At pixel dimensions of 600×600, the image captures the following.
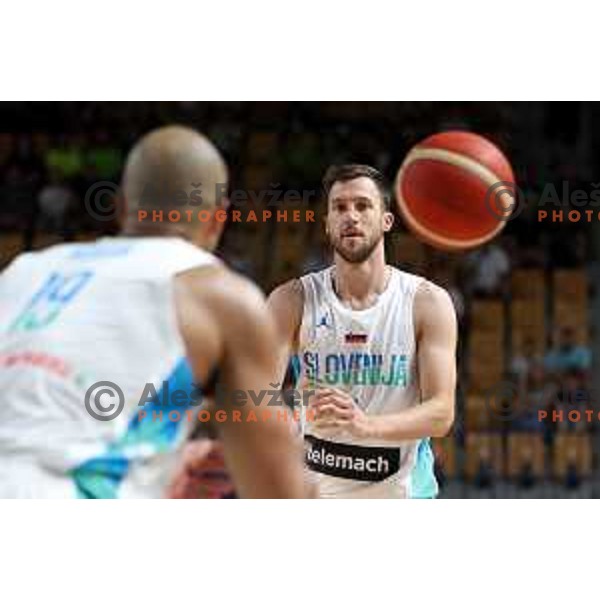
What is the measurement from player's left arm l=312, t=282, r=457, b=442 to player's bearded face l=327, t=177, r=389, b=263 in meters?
0.27

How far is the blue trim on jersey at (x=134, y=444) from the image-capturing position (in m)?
2.52

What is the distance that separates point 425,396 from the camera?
14.2 feet

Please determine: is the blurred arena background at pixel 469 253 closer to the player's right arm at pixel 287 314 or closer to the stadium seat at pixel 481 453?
the stadium seat at pixel 481 453

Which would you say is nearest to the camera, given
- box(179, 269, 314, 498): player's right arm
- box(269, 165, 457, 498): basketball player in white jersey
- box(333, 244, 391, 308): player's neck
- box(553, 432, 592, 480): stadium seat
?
box(179, 269, 314, 498): player's right arm

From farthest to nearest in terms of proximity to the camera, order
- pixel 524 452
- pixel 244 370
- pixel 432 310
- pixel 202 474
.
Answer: pixel 524 452 < pixel 432 310 < pixel 202 474 < pixel 244 370

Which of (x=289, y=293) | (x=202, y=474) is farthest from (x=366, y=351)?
(x=202, y=474)

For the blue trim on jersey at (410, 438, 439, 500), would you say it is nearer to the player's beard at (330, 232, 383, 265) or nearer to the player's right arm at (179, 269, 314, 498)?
the player's beard at (330, 232, 383, 265)

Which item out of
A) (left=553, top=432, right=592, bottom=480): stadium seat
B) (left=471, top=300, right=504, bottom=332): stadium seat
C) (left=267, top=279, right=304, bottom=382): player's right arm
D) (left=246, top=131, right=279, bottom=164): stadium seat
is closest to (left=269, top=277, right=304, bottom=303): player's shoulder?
(left=267, top=279, right=304, bottom=382): player's right arm

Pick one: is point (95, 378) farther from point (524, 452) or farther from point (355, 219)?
point (524, 452)

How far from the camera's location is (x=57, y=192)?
→ 5812 millimetres

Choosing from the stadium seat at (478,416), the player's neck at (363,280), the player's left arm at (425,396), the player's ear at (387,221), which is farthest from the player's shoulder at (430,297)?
the stadium seat at (478,416)

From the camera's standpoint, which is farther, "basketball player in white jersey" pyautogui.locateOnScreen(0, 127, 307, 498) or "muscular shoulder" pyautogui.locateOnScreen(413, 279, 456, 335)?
"muscular shoulder" pyautogui.locateOnScreen(413, 279, 456, 335)

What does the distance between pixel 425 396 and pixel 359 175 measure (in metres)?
0.85

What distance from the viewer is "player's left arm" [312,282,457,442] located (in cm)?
416
